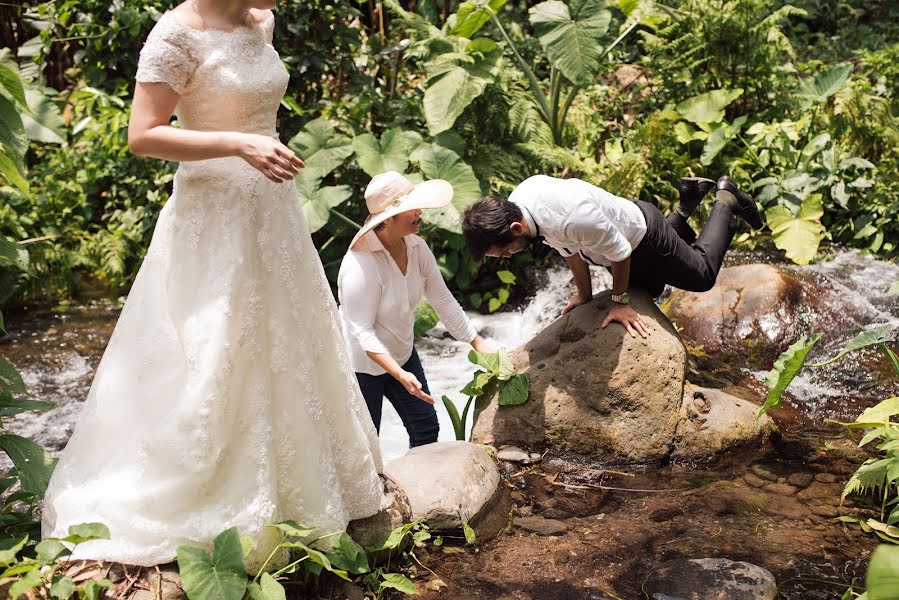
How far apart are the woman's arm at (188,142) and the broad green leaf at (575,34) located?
4.81 metres

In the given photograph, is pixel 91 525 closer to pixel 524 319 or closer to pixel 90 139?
pixel 524 319

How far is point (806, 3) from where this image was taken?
9906 millimetres

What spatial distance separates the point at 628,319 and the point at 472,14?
366cm

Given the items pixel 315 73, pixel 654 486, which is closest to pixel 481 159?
pixel 315 73

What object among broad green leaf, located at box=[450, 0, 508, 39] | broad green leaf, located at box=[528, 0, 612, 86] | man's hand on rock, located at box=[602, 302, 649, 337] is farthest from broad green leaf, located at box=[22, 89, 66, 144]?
man's hand on rock, located at box=[602, 302, 649, 337]

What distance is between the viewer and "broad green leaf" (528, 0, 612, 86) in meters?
6.66

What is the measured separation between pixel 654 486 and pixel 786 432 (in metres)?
0.97

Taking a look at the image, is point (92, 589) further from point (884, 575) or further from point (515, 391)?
point (515, 391)

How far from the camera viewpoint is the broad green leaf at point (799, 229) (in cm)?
613

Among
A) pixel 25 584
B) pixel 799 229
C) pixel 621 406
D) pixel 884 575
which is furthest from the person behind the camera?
pixel 799 229

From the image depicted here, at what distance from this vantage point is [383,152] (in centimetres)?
632

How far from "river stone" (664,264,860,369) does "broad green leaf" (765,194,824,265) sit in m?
0.47

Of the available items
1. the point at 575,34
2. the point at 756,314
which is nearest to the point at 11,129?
the point at 756,314

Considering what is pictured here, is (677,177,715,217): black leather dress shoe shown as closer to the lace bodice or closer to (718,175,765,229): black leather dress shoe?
(718,175,765,229): black leather dress shoe
